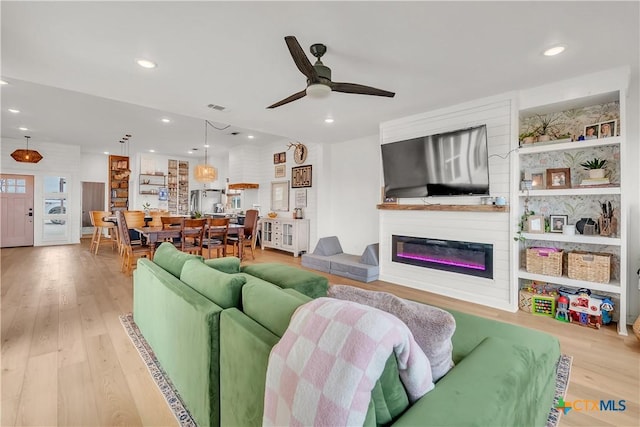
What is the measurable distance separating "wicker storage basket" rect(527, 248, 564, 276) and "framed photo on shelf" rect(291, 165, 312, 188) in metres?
4.52

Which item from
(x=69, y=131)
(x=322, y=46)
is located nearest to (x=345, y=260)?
(x=322, y=46)

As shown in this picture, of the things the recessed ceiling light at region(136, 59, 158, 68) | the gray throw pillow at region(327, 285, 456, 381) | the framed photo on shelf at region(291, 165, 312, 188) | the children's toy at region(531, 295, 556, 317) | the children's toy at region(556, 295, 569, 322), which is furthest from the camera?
the framed photo on shelf at region(291, 165, 312, 188)

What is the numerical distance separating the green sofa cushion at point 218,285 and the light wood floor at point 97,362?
75 centimetres

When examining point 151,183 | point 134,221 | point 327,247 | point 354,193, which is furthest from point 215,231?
point 151,183

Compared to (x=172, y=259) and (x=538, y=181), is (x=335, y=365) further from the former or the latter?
(x=538, y=181)

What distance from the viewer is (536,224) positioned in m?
3.45

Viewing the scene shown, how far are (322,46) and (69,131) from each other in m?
7.09

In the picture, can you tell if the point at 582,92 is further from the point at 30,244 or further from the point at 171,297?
the point at 30,244

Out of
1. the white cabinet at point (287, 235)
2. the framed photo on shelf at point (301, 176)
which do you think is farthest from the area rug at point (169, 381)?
the framed photo on shelf at point (301, 176)

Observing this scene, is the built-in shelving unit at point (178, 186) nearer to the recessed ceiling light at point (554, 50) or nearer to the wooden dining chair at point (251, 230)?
the wooden dining chair at point (251, 230)

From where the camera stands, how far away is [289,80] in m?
3.19

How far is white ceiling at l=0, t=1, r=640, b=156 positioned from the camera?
6.79 ft

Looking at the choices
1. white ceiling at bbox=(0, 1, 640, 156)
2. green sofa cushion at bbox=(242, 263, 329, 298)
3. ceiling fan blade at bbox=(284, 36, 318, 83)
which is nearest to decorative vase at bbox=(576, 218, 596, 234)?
white ceiling at bbox=(0, 1, 640, 156)

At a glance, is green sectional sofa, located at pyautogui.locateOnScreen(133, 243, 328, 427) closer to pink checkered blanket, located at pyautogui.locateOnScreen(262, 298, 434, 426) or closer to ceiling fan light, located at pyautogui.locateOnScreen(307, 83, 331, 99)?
pink checkered blanket, located at pyautogui.locateOnScreen(262, 298, 434, 426)
